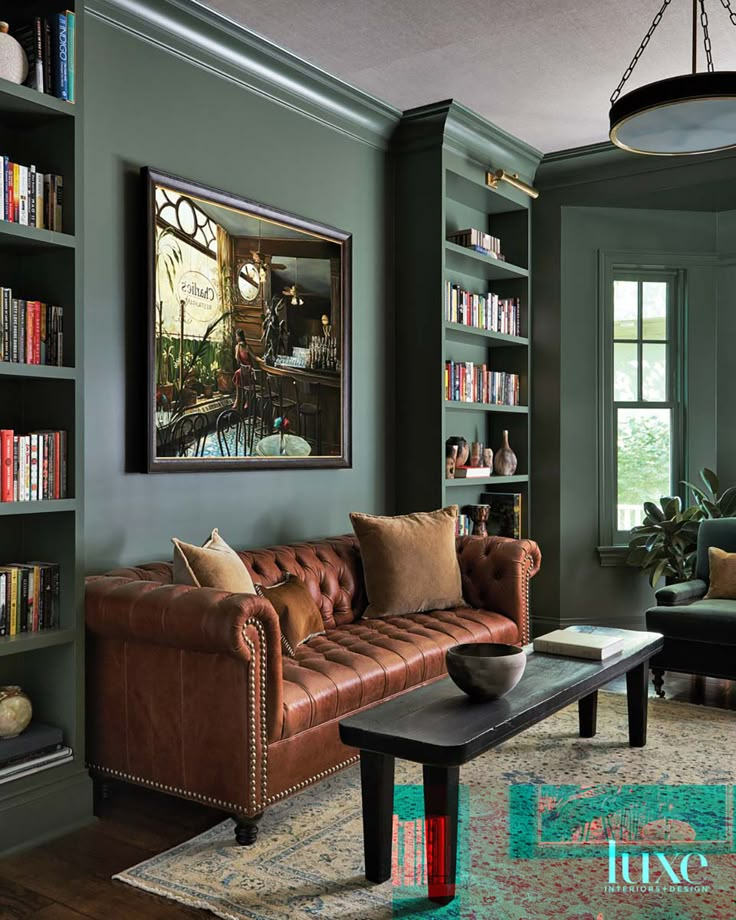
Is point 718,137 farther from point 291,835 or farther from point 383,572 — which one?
point 291,835

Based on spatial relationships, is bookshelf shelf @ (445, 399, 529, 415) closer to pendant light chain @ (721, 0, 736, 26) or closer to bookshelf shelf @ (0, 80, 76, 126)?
pendant light chain @ (721, 0, 736, 26)

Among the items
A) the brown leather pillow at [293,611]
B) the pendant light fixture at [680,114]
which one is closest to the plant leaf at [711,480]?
the pendant light fixture at [680,114]

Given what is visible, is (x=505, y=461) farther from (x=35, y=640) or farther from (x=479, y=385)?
(x=35, y=640)

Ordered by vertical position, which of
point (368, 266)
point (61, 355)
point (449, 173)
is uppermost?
point (449, 173)

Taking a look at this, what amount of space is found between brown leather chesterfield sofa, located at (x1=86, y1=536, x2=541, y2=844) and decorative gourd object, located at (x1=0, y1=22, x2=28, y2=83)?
66.7 inches

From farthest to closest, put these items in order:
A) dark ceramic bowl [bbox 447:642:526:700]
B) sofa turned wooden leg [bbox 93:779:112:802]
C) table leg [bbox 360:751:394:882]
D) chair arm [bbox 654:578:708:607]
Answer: chair arm [bbox 654:578:708:607] → sofa turned wooden leg [bbox 93:779:112:802] → dark ceramic bowl [bbox 447:642:526:700] → table leg [bbox 360:751:394:882]

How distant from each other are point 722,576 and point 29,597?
3.43 m

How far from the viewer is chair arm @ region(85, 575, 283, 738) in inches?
109

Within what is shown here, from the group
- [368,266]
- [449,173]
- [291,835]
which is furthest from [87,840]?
[449,173]

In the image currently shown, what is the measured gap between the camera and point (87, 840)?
115 inches

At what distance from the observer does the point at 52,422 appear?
3094 millimetres

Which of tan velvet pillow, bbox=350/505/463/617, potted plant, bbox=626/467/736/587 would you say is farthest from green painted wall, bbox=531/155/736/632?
tan velvet pillow, bbox=350/505/463/617

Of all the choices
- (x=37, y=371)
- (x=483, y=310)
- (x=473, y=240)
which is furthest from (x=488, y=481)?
(x=37, y=371)

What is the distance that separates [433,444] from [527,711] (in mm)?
2580
